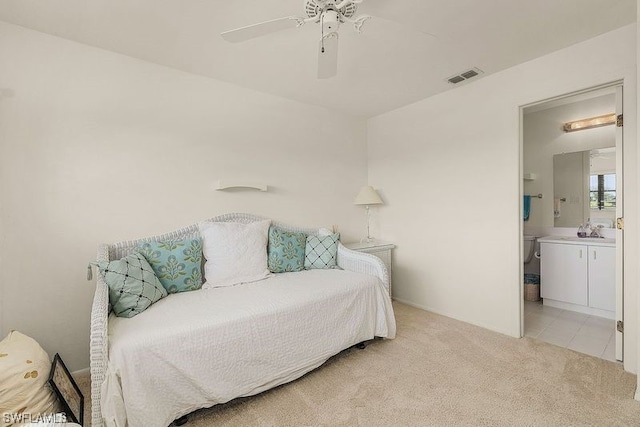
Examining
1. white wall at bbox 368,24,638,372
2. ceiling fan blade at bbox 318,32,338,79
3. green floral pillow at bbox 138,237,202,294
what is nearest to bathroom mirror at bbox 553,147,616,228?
white wall at bbox 368,24,638,372

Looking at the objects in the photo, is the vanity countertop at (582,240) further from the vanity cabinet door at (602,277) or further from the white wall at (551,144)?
the white wall at (551,144)

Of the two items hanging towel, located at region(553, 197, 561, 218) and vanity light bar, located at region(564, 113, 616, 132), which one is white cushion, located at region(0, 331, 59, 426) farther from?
vanity light bar, located at region(564, 113, 616, 132)

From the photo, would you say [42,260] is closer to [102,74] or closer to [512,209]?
[102,74]

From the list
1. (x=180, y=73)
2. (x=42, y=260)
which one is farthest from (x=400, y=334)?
(x=180, y=73)

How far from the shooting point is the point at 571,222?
3.60 m

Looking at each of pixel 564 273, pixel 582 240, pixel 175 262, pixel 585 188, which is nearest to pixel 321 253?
pixel 175 262

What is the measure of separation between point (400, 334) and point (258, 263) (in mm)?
1400

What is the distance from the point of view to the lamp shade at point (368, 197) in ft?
11.6

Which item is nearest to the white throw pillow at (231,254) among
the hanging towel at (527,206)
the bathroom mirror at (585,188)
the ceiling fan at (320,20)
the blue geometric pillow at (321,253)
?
the blue geometric pillow at (321,253)

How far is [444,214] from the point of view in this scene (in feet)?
10.1

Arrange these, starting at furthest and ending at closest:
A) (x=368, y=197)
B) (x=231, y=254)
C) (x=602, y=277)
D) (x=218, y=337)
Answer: (x=368, y=197) → (x=602, y=277) → (x=231, y=254) → (x=218, y=337)

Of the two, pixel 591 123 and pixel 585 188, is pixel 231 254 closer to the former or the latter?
pixel 585 188

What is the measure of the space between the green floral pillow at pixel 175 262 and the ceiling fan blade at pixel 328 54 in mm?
1577

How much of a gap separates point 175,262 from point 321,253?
124cm
